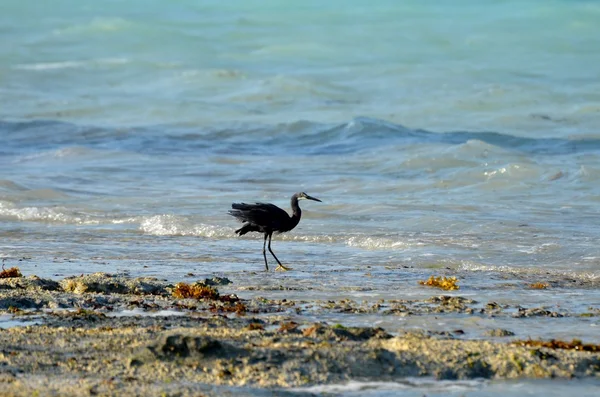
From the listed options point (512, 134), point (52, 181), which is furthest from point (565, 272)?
point (512, 134)

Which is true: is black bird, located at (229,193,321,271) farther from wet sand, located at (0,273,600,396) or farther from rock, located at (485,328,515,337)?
rock, located at (485,328,515,337)

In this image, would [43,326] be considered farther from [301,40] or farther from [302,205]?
[301,40]

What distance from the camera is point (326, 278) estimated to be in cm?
1005

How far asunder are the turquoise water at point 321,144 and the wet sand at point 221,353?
0.78 metres

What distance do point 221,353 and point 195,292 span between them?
232 cm

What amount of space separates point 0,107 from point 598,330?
30335 millimetres

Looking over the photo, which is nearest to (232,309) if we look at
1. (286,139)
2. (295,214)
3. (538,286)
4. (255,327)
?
(255,327)

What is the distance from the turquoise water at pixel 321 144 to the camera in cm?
1141

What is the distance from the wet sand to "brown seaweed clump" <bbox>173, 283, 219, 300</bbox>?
0.52 m

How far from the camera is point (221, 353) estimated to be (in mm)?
6086

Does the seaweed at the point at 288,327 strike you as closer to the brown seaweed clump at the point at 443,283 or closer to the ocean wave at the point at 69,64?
the brown seaweed clump at the point at 443,283

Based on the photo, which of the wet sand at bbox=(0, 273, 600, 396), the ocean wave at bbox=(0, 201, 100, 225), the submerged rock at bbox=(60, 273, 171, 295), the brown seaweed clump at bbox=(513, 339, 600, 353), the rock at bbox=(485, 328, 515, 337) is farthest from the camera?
the ocean wave at bbox=(0, 201, 100, 225)

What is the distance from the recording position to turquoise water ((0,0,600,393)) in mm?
11406

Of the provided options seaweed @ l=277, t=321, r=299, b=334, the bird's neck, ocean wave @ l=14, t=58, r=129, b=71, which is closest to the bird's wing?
the bird's neck
